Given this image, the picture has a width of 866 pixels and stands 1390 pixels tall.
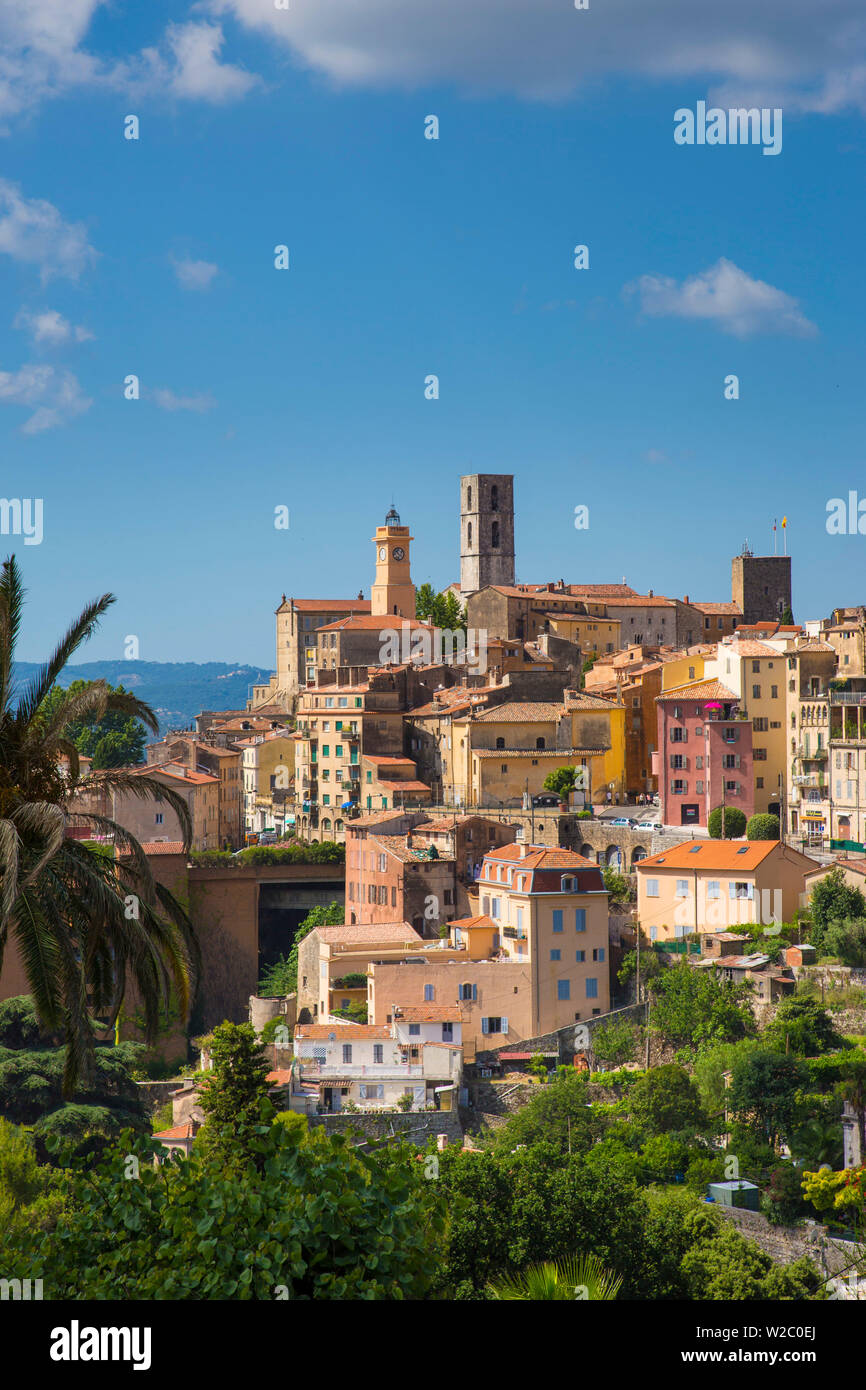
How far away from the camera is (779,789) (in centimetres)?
5275

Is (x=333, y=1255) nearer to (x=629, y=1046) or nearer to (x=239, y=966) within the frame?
(x=629, y=1046)

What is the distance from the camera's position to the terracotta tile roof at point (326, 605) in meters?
100

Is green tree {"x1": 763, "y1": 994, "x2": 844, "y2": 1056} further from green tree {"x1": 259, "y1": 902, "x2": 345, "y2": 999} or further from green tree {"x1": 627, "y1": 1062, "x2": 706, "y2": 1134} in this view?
green tree {"x1": 259, "y1": 902, "x2": 345, "y2": 999}

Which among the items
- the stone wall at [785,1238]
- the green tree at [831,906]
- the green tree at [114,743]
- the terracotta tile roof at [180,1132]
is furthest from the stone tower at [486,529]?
the stone wall at [785,1238]

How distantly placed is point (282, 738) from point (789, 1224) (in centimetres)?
4985

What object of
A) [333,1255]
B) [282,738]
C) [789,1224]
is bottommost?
[789,1224]

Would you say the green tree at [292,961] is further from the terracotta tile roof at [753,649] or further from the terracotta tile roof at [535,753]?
the terracotta tile roof at [753,649]

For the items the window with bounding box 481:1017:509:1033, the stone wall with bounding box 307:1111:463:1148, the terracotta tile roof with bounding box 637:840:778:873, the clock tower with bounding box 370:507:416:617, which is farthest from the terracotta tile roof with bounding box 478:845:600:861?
the clock tower with bounding box 370:507:416:617

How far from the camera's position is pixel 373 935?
46312 mm

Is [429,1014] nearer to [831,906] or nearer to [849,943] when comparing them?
[849,943]

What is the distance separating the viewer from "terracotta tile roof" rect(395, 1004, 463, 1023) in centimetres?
3841

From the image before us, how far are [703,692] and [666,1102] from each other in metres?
22.1
